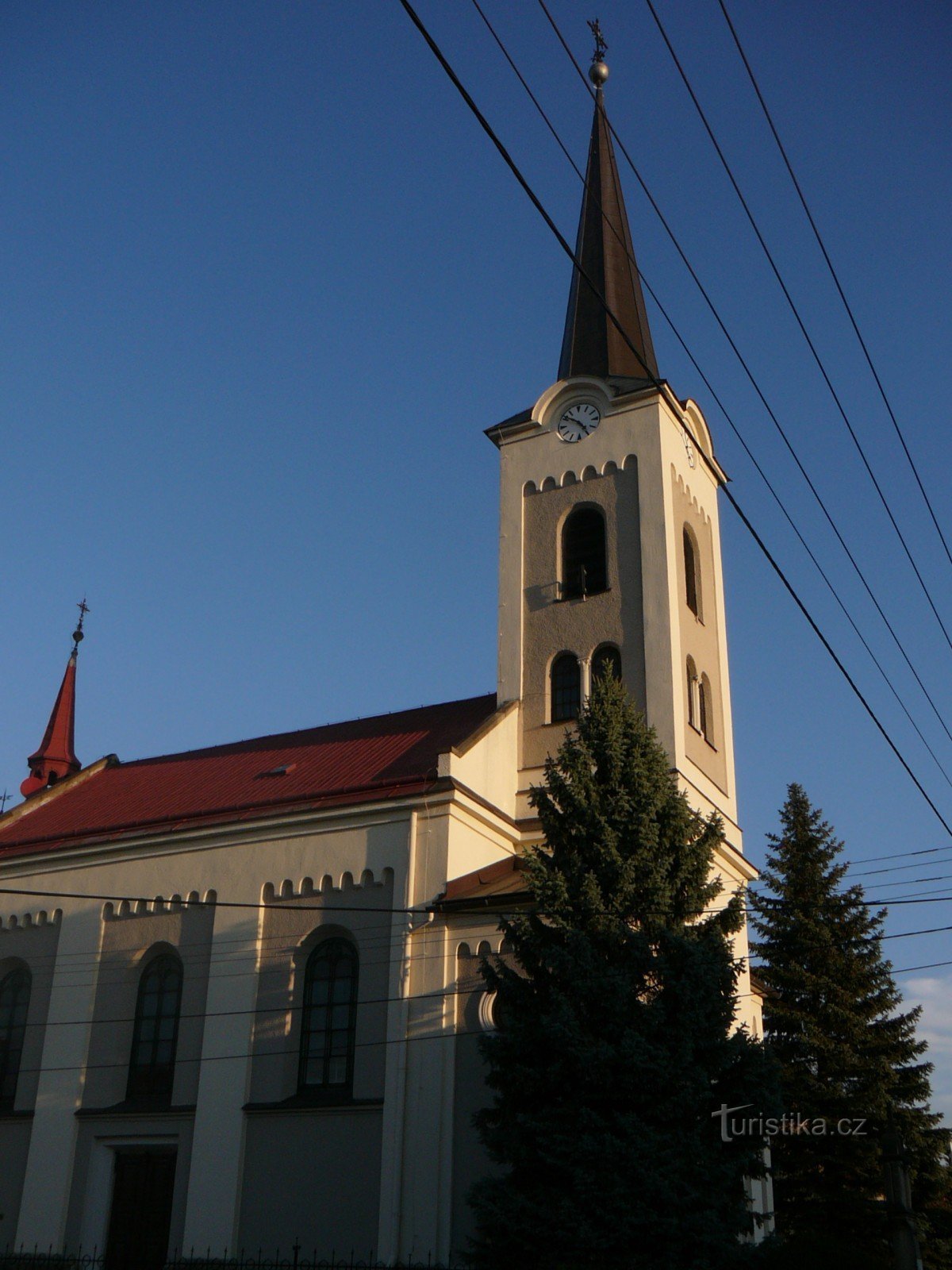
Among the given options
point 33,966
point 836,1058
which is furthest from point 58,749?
point 836,1058

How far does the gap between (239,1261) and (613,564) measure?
45.4ft

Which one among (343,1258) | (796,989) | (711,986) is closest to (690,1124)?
(711,986)

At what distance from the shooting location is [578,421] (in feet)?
85.6

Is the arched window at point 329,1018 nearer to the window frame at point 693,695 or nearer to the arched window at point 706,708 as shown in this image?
the window frame at point 693,695

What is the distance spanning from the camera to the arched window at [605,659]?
76.0 feet

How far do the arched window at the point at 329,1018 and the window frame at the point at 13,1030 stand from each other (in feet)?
21.4

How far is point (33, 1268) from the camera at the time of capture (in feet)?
66.1

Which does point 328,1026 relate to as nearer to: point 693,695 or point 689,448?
point 693,695

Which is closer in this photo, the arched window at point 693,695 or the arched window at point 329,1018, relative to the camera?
the arched window at point 329,1018

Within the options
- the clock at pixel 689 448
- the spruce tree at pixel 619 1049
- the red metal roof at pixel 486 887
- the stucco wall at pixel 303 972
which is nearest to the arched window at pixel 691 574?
the clock at pixel 689 448

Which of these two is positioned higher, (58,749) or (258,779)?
(58,749)

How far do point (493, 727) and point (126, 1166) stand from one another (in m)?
9.95

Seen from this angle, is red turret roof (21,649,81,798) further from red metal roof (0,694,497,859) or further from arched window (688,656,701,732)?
arched window (688,656,701,732)

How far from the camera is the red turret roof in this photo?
35844mm
